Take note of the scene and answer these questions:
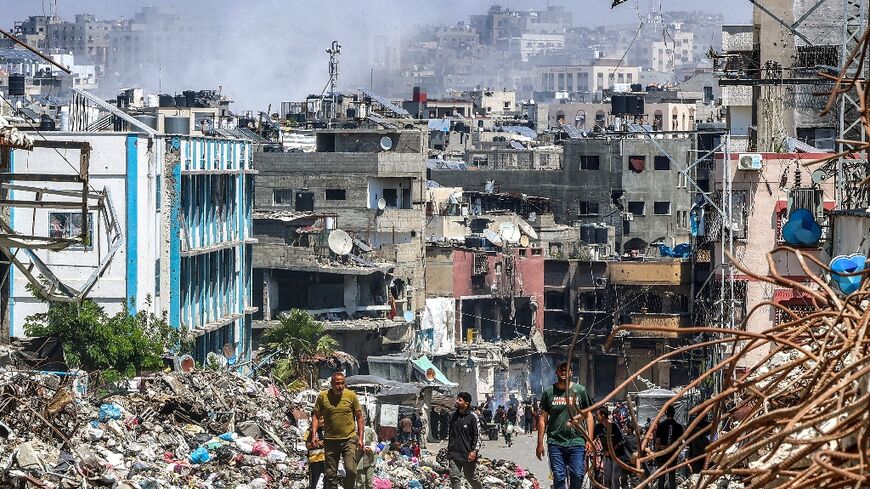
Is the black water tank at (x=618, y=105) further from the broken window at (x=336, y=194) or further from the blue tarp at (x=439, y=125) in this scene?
the broken window at (x=336, y=194)

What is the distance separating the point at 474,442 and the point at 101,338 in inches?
792

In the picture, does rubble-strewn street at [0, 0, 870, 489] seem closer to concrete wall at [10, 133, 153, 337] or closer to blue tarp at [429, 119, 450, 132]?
concrete wall at [10, 133, 153, 337]

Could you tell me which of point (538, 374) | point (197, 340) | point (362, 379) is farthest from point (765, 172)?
point (538, 374)

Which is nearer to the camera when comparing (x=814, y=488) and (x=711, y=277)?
(x=814, y=488)

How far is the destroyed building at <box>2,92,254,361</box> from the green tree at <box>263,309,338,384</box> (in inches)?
61.1

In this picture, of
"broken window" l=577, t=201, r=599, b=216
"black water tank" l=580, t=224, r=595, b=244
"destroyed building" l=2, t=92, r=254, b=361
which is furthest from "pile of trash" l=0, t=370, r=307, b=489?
"broken window" l=577, t=201, r=599, b=216

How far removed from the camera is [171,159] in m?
42.1

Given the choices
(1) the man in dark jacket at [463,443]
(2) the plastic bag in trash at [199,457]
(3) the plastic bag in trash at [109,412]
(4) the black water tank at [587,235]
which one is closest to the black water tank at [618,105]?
(4) the black water tank at [587,235]

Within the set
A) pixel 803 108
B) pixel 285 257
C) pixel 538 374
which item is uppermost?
pixel 803 108

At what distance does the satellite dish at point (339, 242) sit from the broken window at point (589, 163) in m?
23.2

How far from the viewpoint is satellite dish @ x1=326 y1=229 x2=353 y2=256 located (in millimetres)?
58656

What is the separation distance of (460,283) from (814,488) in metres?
59.6

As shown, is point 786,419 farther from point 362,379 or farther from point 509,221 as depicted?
point 509,221

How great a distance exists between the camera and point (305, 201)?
6606cm
